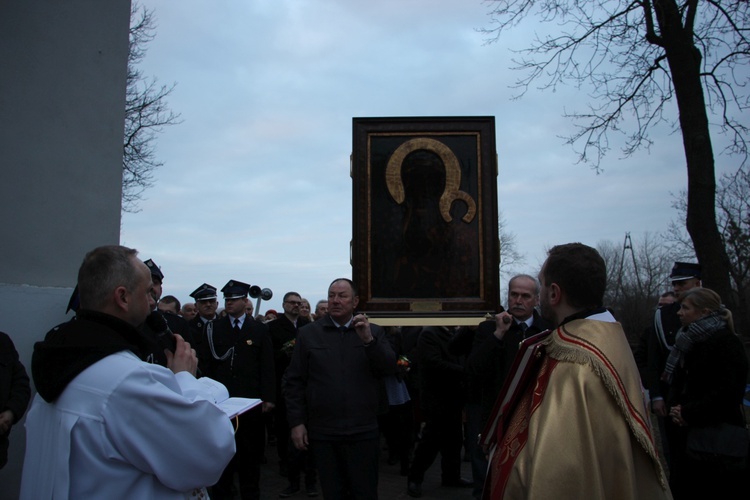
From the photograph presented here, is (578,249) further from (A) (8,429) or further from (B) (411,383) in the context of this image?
(B) (411,383)

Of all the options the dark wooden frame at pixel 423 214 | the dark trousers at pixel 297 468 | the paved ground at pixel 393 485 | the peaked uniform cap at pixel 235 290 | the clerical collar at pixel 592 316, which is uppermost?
the dark wooden frame at pixel 423 214

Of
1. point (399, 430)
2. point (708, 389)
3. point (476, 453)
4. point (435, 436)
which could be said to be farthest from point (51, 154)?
point (399, 430)

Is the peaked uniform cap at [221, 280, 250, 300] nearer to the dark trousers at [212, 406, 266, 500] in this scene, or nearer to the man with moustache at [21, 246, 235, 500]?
the dark trousers at [212, 406, 266, 500]

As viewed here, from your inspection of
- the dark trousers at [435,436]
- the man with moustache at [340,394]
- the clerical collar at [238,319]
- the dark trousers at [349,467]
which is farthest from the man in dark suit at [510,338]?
the clerical collar at [238,319]

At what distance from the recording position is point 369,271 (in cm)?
654

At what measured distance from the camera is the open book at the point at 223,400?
2.81 m

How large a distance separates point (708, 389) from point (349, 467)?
2.96 m

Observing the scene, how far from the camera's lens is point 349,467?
193 inches

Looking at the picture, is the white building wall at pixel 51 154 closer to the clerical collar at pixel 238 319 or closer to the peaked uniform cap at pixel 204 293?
the clerical collar at pixel 238 319

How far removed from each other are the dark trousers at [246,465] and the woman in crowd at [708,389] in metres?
3.92

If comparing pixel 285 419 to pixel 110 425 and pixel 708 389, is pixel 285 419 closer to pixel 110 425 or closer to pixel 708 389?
pixel 708 389

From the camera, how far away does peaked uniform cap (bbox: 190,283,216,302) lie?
830 cm

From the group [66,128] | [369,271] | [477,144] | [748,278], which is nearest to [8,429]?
[66,128]

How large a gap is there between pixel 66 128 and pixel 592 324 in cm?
397
